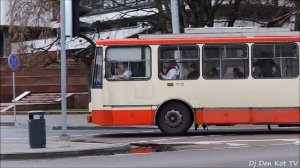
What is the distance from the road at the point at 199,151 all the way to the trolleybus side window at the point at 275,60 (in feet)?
6.13

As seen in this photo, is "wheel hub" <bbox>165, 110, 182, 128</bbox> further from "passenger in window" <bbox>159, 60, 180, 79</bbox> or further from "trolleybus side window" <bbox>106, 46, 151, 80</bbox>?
"trolleybus side window" <bbox>106, 46, 151, 80</bbox>

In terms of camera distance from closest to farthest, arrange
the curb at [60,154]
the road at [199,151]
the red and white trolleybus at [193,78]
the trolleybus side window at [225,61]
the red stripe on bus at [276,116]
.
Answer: the road at [199,151] < the curb at [60,154] < the red stripe on bus at [276,116] < the red and white trolleybus at [193,78] < the trolleybus side window at [225,61]

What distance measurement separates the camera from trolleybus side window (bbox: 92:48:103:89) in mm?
19453

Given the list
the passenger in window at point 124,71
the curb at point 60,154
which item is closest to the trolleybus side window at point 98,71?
the passenger in window at point 124,71

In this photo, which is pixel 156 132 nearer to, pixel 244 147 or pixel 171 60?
pixel 171 60

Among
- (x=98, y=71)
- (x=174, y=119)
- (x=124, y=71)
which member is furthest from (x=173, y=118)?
(x=98, y=71)

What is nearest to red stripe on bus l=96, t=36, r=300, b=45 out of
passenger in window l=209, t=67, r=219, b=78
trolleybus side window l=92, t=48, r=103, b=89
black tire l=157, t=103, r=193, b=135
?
trolleybus side window l=92, t=48, r=103, b=89

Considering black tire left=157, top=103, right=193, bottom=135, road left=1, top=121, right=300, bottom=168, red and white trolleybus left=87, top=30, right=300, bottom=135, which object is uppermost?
red and white trolleybus left=87, top=30, right=300, bottom=135

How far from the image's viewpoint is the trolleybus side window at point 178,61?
1931cm

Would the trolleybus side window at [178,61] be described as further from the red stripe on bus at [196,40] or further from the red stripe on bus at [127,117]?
the red stripe on bus at [127,117]

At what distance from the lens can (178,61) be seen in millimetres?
19359

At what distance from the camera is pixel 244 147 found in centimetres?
1520

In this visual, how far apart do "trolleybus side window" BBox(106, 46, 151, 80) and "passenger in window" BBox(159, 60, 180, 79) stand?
48 centimetres

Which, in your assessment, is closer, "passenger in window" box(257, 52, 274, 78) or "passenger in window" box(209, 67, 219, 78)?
"passenger in window" box(257, 52, 274, 78)
